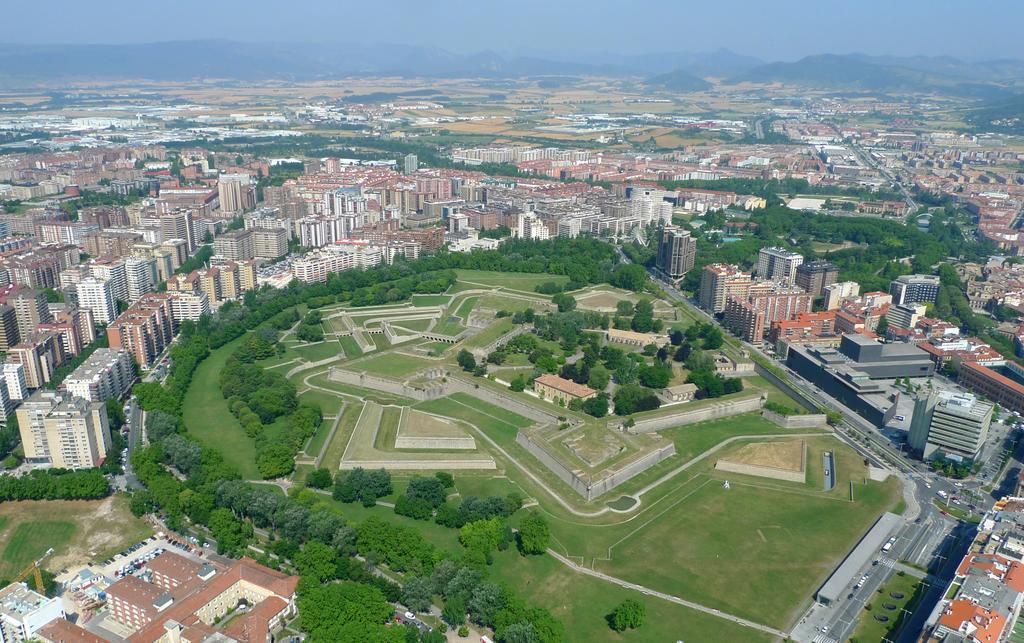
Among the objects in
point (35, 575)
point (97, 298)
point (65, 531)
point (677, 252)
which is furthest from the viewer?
point (677, 252)

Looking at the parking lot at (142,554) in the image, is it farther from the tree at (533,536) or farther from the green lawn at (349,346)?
the green lawn at (349,346)

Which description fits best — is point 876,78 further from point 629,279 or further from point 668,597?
point 668,597

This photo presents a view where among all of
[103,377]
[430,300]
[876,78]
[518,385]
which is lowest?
[430,300]

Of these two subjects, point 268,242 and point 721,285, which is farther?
point 268,242

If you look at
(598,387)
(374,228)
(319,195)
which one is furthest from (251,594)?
(319,195)

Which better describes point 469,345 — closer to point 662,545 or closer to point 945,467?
point 662,545

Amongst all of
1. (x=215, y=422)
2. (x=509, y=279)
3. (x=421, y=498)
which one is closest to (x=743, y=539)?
(x=421, y=498)
